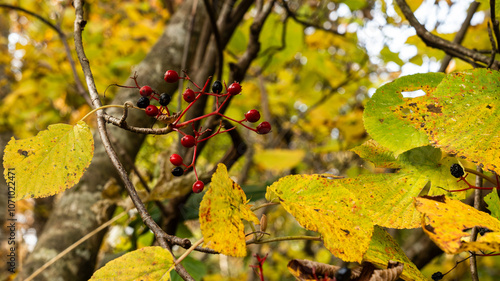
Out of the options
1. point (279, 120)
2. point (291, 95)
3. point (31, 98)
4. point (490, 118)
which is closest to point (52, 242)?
point (490, 118)

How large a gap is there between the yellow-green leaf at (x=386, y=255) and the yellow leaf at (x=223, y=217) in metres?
0.19

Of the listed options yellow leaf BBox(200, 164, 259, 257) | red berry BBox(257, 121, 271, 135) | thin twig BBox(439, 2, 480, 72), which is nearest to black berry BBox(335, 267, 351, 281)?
yellow leaf BBox(200, 164, 259, 257)

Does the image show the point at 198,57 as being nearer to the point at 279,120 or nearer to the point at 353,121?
the point at 353,121

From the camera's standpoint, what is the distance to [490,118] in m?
0.46

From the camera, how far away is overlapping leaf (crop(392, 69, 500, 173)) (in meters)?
0.43

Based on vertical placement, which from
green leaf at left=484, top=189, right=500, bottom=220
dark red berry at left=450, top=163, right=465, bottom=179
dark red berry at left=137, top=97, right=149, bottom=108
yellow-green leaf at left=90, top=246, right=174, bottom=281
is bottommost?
green leaf at left=484, top=189, right=500, bottom=220

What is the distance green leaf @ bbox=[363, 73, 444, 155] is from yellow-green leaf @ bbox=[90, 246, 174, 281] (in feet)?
1.13

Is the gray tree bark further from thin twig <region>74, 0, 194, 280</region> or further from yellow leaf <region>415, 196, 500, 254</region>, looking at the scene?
yellow leaf <region>415, 196, 500, 254</region>

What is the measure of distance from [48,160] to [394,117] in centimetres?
A: 54

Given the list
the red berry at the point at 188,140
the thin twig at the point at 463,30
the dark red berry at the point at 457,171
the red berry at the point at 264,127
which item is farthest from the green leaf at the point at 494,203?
the thin twig at the point at 463,30

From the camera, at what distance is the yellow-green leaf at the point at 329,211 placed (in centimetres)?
40

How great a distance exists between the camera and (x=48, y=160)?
49cm

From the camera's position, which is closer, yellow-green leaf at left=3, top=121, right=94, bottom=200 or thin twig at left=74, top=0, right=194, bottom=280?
thin twig at left=74, top=0, right=194, bottom=280

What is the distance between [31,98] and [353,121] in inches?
110
